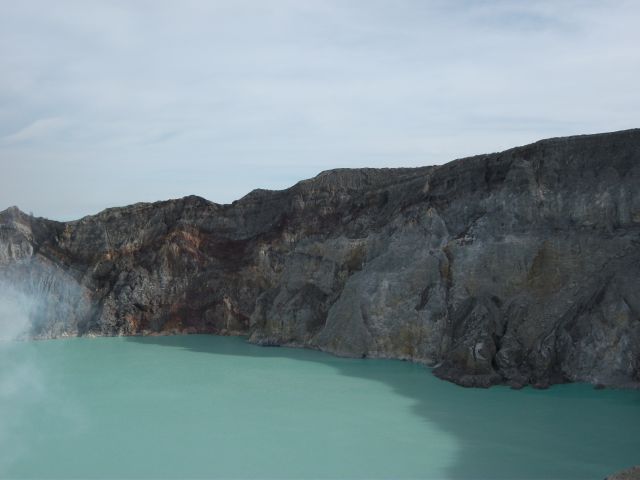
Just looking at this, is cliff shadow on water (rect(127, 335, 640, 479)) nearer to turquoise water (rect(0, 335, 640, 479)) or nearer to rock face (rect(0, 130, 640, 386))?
turquoise water (rect(0, 335, 640, 479))

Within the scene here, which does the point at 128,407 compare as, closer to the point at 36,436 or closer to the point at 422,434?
the point at 36,436

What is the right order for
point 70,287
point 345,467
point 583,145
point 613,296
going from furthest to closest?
point 70,287 < point 583,145 < point 613,296 < point 345,467

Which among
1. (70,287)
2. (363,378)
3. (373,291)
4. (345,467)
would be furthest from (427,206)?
(70,287)

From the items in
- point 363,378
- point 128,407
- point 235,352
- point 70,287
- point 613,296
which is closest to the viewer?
point 128,407

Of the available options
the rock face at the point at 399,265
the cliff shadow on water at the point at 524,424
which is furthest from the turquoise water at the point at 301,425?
the rock face at the point at 399,265

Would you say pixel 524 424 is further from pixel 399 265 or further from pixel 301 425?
pixel 399 265

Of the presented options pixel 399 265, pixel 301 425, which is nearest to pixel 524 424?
pixel 301 425

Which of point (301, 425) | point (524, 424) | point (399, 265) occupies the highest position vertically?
point (399, 265)
